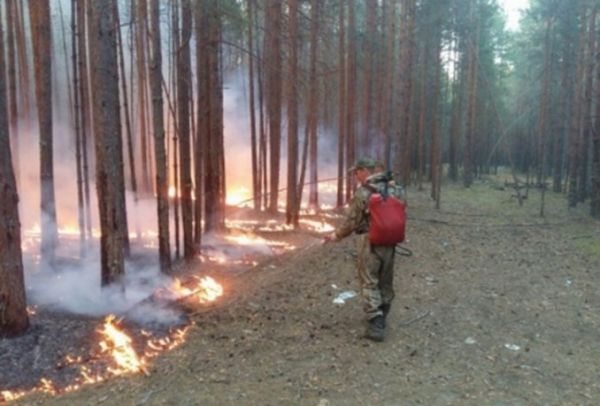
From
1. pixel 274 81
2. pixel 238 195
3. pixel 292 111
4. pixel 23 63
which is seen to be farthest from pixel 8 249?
pixel 238 195

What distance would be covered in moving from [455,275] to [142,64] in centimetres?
1355

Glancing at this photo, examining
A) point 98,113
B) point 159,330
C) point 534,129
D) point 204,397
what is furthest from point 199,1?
point 534,129

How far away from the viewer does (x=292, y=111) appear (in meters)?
12.8

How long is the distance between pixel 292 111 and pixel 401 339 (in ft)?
26.8

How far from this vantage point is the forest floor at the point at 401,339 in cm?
452

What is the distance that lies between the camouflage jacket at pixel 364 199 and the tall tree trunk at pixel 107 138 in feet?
11.8

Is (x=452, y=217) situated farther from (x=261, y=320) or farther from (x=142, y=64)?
(x=142, y=64)

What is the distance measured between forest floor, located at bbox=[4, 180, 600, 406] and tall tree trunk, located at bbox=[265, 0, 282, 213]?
5.06 metres

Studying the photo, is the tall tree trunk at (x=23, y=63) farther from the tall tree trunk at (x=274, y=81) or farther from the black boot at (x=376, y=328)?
the black boot at (x=376, y=328)

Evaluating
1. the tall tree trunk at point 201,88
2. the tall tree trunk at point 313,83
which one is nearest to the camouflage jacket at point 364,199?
the tall tree trunk at point 201,88

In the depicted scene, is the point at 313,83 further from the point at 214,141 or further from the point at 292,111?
the point at 214,141

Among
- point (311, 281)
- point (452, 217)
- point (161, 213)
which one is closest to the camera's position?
point (311, 281)

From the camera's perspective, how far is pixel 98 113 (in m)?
7.01

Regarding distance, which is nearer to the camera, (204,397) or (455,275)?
(204,397)
